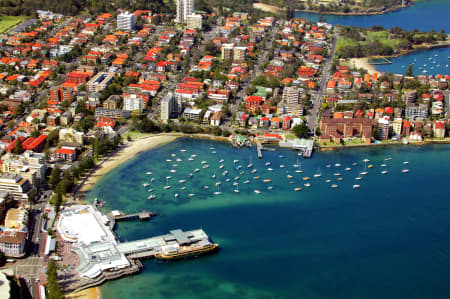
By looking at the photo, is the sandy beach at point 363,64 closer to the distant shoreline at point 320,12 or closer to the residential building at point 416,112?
the residential building at point 416,112

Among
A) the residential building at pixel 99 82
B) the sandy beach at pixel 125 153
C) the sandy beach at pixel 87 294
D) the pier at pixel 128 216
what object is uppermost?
the residential building at pixel 99 82

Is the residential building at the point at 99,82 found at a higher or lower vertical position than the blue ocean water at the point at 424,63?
lower

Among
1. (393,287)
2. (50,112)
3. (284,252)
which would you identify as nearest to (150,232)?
(284,252)

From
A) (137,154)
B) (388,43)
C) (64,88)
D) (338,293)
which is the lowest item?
(338,293)

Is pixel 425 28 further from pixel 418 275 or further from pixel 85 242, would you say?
pixel 85 242

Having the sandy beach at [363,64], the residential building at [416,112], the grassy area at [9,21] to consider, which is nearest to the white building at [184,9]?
the grassy area at [9,21]

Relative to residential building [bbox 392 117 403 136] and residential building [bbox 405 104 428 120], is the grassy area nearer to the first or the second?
residential building [bbox 392 117 403 136]
